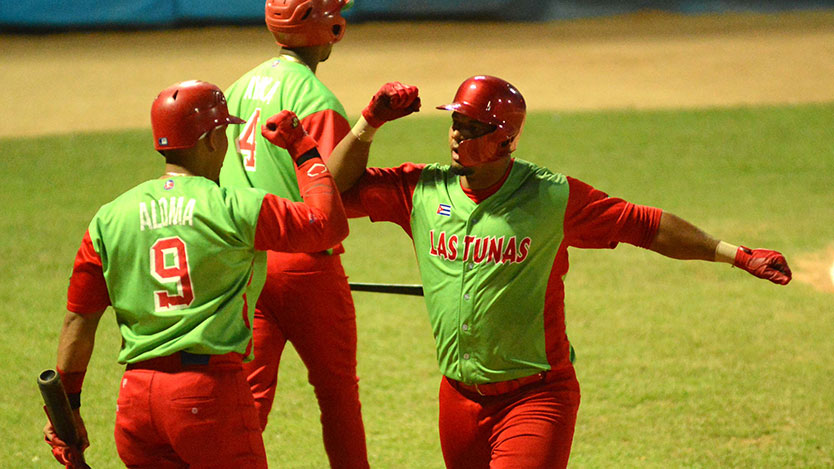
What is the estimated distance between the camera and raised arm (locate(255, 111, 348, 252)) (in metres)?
3.34

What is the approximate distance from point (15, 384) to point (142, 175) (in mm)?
5616

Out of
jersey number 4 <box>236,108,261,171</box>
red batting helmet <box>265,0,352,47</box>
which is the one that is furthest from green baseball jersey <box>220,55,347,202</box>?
red batting helmet <box>265,0,352,47</box>

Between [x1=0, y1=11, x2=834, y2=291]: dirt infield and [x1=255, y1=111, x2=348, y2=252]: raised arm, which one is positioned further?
[x1=0, y1=11, x2=834, y2=291]: dirt infield

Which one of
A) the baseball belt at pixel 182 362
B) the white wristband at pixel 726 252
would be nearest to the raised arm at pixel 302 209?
the baseball belt at pixel 182 362

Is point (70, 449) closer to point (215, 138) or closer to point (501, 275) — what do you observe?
point (215, 138)

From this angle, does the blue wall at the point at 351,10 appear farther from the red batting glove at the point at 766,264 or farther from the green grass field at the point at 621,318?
the red batting glove at the point at 766,264

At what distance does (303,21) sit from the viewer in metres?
4.34

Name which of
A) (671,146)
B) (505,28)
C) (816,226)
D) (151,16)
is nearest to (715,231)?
(816,226)

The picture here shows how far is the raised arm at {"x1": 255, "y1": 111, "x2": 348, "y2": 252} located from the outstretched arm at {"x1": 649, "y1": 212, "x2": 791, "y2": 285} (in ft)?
3.80

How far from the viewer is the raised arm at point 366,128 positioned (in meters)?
3.68

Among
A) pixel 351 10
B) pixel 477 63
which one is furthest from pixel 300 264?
pixel 351 10

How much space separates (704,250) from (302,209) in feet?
4.83

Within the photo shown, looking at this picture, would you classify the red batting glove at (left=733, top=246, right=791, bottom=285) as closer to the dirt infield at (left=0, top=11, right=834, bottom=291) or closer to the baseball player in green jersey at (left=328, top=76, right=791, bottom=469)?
the baseball player in green jersey at (left=328, top=76, right=791, bottom=469)

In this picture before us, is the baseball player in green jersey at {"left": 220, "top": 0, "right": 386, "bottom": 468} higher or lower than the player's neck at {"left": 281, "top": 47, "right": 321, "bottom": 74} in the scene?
lower
